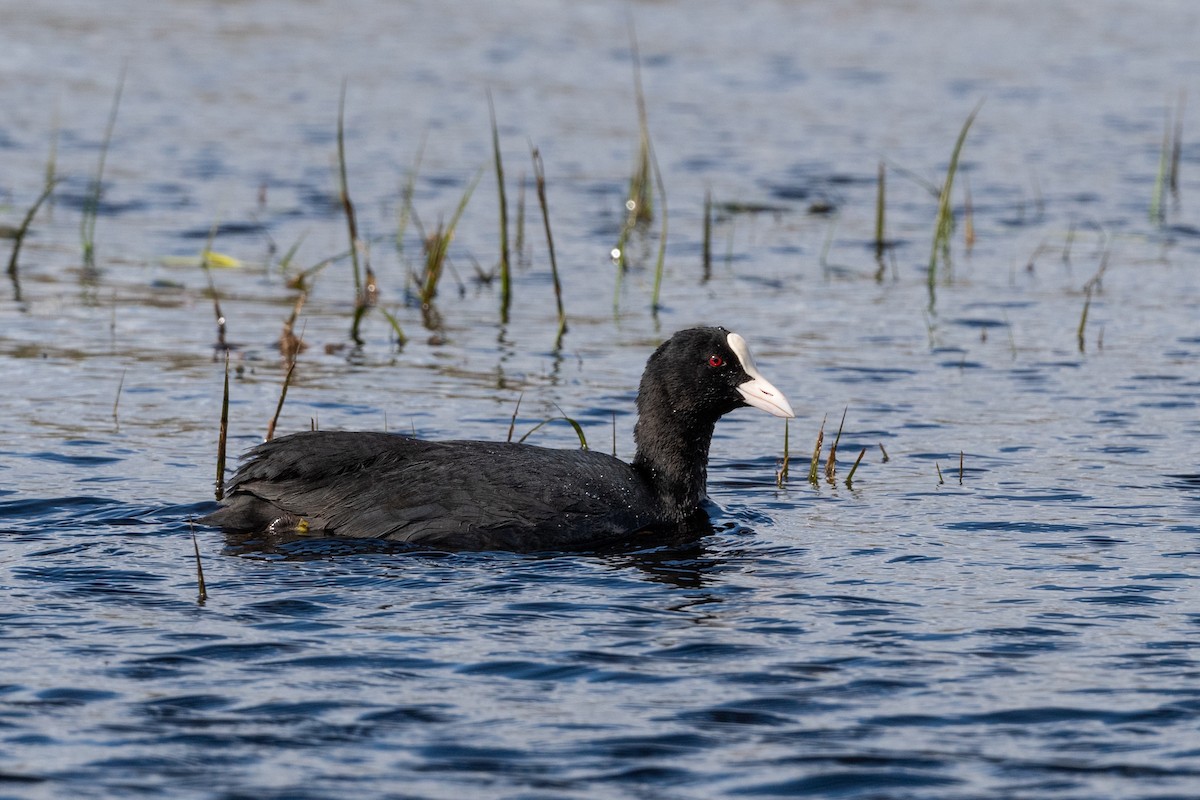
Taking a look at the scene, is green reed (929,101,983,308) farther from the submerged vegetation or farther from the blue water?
the blue water

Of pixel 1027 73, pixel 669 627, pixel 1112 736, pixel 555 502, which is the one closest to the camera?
pixel 1112 736

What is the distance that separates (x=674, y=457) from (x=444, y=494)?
1290 millimetres

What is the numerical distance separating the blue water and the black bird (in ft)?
0.62

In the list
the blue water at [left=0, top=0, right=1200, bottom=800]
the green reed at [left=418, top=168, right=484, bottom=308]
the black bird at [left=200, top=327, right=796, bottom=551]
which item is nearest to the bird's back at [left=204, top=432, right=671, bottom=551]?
the black bird at [left=200, top=327, right=796, bottom=551]

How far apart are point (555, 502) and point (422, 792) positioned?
9.12 feet

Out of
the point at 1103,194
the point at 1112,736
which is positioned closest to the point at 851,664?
the point at 1112,736

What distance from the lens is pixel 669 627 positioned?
21.7 feet

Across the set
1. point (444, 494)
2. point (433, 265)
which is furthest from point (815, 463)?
point (433, 265)

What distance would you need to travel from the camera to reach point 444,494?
25.1 ft

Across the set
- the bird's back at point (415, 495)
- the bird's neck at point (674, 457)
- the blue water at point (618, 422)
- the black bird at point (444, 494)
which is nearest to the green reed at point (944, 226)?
the blue water at point (618, 422)

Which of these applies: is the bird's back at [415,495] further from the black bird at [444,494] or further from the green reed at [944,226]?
the green reed at [944,226]

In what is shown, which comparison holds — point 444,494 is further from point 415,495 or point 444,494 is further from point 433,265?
point 433,265

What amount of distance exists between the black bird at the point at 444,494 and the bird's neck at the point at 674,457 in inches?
1.6

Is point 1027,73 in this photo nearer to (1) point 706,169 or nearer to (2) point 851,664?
(1) point 706,169
